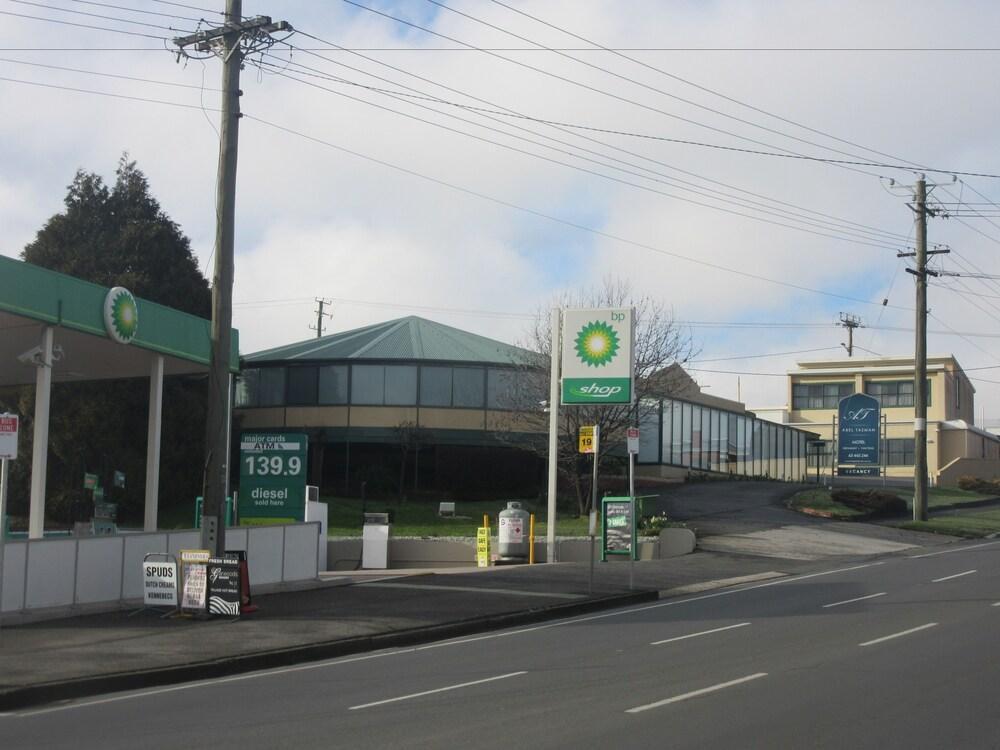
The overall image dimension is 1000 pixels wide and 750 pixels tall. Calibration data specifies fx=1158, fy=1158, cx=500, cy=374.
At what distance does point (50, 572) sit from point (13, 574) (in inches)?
26.0

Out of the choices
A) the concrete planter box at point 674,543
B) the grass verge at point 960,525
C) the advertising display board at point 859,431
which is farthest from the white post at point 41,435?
the advertising display board at point 859,431

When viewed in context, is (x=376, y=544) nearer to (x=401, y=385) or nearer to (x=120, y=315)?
(x=120, y=315)

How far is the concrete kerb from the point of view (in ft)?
40.2

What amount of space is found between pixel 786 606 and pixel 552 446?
10770 mm

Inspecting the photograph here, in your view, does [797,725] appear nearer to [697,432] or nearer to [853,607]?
[853,607]

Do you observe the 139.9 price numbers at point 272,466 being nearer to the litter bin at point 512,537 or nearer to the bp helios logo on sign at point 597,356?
the litter bin at point 512,537

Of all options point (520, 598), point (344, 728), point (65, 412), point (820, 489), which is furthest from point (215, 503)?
point (820, 489)

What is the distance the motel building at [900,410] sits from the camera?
78312mm

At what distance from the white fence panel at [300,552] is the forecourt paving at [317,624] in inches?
15.7

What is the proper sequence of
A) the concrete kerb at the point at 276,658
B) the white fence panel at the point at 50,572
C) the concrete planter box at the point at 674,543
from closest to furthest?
the concrete kerb at the point at 276,658 < the white fence panel at the point at 50,572 < the concrete planter box at the point at 674,543

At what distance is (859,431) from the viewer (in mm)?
47312

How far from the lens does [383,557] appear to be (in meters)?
31.4

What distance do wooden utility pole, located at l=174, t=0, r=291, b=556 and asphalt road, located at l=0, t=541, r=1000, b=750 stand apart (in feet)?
15.9

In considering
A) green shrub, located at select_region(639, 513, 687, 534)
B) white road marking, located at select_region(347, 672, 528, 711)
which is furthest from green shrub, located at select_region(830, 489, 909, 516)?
white road marking, located at select_region(347, 672, 528, 711)
